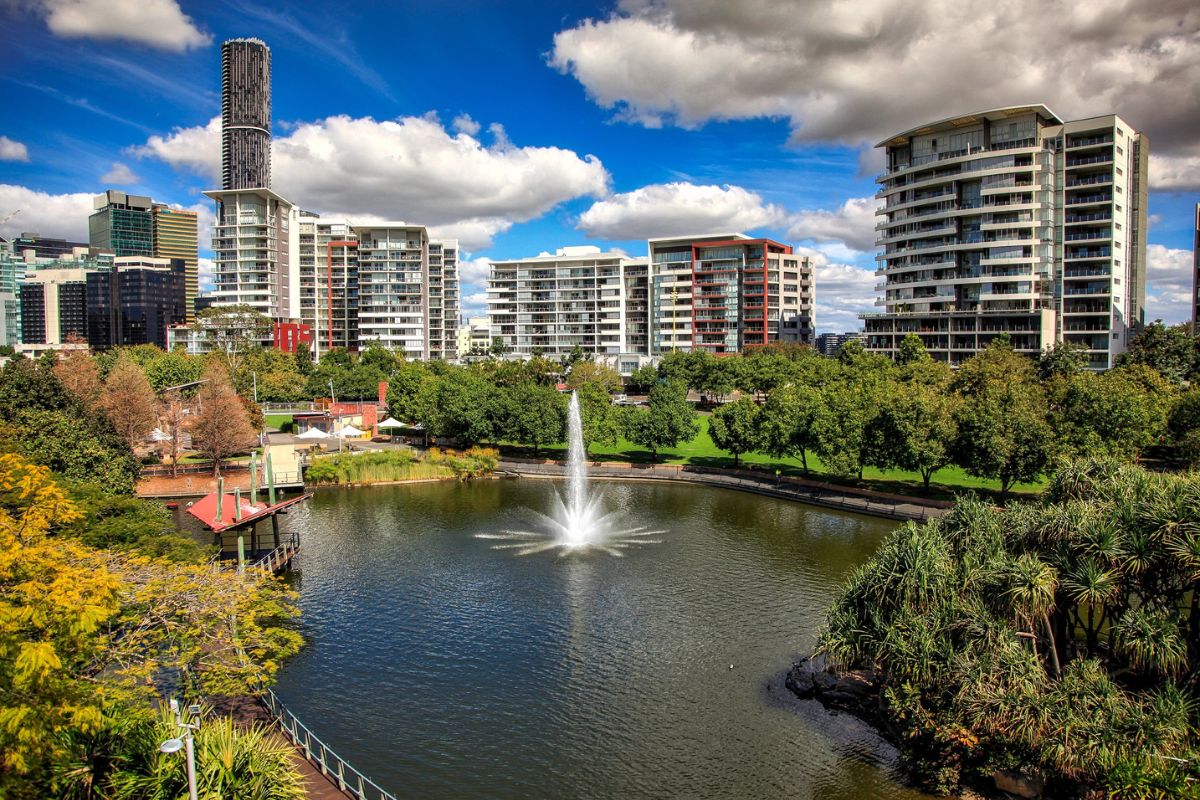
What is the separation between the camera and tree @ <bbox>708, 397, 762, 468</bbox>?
66375mm

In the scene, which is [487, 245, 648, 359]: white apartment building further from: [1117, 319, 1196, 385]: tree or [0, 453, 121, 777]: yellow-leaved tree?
[0, 453, 121, 777]: yellow-leaved tree

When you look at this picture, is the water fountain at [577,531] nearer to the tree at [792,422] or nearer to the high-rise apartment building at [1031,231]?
the tree at [792,422]

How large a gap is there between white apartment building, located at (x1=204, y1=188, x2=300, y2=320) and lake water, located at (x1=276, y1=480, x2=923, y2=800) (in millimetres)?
103350

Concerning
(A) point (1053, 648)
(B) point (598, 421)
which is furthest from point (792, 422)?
(A) point (1053, 648)

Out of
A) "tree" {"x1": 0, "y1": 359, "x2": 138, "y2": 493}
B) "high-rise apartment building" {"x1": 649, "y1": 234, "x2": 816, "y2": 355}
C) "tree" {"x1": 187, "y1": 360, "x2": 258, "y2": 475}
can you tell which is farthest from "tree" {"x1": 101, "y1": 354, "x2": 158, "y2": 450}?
"high-rise apartment building" {"x1": 649, "y1": 234, "x2": 816, "y2": 355}

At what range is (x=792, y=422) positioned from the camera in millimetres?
62625

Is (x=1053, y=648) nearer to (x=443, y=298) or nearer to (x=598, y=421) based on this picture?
(x=598, y=421)

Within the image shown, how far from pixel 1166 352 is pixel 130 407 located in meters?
98.1

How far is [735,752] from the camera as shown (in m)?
24.7

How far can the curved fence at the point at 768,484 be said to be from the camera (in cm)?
5372

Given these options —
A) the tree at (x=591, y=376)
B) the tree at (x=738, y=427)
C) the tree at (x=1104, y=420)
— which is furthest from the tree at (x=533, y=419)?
the tree at (x=1104, y=420)

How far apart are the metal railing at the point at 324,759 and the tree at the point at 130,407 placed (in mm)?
46713

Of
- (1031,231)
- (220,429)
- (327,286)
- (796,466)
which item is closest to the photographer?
(220,429)

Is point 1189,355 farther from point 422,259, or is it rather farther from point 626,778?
point 422,259
